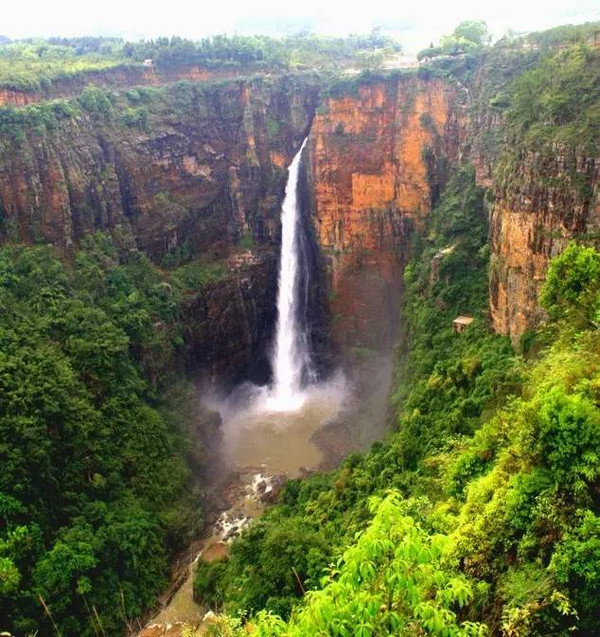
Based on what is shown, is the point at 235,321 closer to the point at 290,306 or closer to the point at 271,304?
the point at 271,304

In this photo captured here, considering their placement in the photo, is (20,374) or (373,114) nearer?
(20,374)

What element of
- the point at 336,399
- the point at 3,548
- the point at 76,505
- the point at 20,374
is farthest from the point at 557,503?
the point at 336,399

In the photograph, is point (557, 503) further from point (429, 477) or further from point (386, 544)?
point (429, 477)

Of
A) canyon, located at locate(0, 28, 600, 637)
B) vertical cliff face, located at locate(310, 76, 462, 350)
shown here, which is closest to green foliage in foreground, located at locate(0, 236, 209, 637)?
canyon, located at locate(0, 28, 600, 637)

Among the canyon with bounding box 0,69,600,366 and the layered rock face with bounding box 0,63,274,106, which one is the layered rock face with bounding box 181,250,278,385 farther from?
the layered rock face with bounding box 0,63,274,106

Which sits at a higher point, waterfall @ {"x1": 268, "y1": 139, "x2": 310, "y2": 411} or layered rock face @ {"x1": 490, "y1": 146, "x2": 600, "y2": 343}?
layered rock face @ {"x1": 490, "y1": 146, "x2": 600, "y2": 343}
